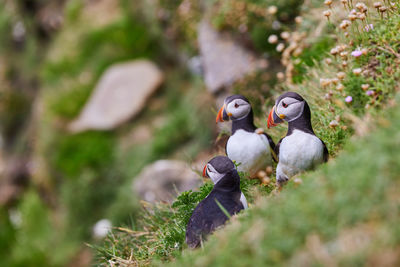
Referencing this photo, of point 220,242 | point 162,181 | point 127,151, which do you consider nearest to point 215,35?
point 162,181

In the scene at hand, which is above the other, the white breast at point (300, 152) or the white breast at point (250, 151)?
the white breast at point (250, 151)

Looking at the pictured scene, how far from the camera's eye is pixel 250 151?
11.2ft

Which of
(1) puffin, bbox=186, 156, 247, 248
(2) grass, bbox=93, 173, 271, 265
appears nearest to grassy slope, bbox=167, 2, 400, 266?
(1) puffin, bbox=186, 156, 247, 248

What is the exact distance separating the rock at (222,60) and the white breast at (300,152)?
3740 mm

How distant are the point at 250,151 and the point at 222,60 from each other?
4.18 meters

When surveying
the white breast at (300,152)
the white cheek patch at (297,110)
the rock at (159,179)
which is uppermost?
the rock at (159,179)

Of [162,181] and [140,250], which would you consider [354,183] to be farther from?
[162,181]

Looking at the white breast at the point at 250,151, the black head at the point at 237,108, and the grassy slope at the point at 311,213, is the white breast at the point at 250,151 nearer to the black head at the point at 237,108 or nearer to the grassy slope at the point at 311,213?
the black head at the point at 237,108

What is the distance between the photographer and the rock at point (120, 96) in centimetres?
990

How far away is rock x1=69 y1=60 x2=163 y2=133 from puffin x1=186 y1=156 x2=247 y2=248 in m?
7.11

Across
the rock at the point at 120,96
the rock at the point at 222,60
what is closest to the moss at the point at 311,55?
the rock at the point at 222,60

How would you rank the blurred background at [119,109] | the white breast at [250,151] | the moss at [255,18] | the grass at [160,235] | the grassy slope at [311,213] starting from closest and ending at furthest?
the grassy slope at [311,213] → the grass at [160,235] → the white breast at [250,151] → the moss at [255,18] → the blurred background at [119,109]

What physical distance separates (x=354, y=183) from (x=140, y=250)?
206 centimetres

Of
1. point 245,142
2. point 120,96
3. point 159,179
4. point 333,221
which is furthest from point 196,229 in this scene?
point 120,96
